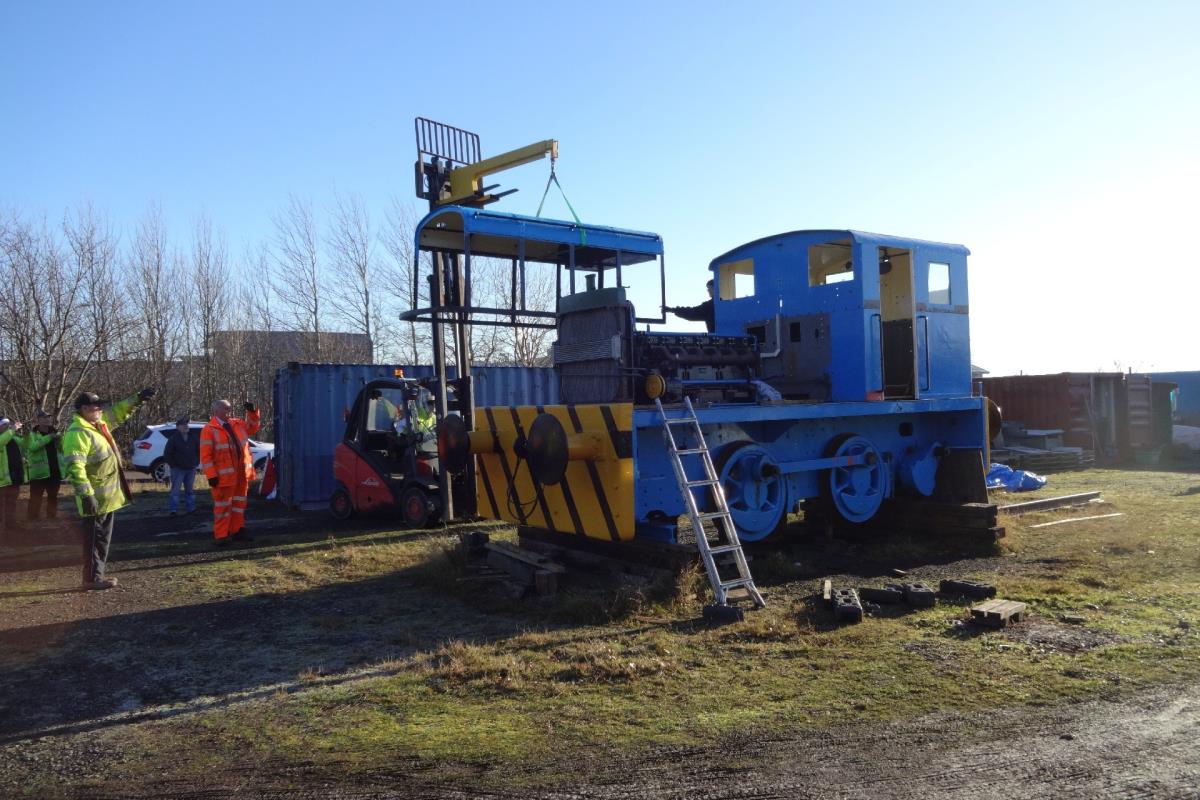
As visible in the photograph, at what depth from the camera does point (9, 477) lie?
36.9ft

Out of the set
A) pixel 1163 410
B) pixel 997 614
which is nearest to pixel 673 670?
pixel 997 614

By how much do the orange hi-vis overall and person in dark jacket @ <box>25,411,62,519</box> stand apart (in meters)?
3.44

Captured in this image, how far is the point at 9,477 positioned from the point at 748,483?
395 inches

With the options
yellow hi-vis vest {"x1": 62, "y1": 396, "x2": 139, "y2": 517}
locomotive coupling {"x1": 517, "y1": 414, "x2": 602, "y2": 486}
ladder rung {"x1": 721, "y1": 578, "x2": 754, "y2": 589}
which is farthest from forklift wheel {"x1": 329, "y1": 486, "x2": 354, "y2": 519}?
ladder rung {"x1": 721, "y1": 578, "x2": 754, "y2": 589}

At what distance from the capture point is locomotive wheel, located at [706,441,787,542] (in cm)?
720

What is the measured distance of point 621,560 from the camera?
695 centimetres

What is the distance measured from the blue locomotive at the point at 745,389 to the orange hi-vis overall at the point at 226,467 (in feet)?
10.6

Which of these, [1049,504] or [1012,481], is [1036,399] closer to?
[1012,481]

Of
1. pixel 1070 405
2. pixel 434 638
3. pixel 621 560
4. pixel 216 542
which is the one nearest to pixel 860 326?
pixel 621 560

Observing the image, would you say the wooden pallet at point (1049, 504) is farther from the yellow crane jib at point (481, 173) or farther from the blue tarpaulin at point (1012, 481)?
the yellow crane jib at point (481, 173)

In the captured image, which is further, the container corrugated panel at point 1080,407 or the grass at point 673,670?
the container corrugated panel at point 1080,407

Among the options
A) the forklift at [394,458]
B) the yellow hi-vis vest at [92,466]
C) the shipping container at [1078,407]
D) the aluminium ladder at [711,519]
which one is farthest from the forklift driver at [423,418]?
the shipping container at [1078,407]

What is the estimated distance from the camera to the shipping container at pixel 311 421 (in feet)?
44.0

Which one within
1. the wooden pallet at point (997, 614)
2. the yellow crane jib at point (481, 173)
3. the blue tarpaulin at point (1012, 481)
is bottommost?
the wooden pallet at point (997, 614)
